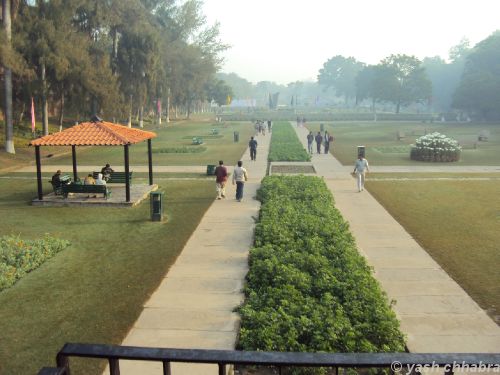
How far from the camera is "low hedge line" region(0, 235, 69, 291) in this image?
32.1ft

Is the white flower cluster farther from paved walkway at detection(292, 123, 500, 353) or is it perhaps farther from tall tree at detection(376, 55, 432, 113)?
tall tree at detection(376, 55, 432, 113)

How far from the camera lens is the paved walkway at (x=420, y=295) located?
23.0ft

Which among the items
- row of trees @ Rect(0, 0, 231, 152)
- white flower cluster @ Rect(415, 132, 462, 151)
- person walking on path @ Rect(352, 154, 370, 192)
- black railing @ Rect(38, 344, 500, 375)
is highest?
row of trees @ Rect(0, 0, 231, 152)

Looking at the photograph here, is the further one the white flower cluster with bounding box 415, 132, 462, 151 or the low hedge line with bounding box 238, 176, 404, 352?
the white flower cluster with bounding box 415, 132, 462, 151

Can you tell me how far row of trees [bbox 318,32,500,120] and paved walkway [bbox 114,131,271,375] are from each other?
241 feet

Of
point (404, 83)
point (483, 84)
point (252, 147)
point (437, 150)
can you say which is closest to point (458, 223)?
point (252, 147)

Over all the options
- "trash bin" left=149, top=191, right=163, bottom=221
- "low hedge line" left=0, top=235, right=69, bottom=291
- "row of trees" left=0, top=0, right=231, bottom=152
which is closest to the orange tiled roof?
"trash bin" left=149, top=191, right=163, bottom=221

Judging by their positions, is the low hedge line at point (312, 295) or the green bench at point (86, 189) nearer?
the low hedge line at point (312, 295)

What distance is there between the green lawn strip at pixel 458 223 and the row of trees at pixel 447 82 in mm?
62051

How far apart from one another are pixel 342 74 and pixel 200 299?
7636 inches

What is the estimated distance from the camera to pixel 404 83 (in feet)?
326

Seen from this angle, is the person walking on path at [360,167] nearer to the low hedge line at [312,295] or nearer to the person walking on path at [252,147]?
the low hedge line at [312,295]

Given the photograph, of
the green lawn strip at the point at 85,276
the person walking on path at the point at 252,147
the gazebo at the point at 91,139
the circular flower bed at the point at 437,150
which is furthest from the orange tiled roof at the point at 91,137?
the circular flower bed at the point at 437,150

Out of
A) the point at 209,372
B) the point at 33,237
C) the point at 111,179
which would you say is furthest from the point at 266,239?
the point at 111,179
